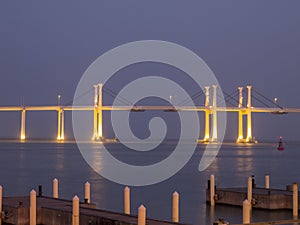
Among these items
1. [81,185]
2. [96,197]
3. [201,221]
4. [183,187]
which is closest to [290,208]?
[201,221]

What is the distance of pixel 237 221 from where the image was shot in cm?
1451

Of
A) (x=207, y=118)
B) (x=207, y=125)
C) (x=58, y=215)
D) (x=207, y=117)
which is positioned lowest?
(x=58, y=215)

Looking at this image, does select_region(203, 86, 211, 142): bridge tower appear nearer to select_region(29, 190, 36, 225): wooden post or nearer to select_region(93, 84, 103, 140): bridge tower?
select_region(93, 84, 103, 140): bridge tower

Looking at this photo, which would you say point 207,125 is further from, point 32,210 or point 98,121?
point 32,210

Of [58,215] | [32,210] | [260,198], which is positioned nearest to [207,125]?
[260,198]

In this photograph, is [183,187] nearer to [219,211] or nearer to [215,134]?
[219,211]

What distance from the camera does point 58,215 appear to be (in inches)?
460

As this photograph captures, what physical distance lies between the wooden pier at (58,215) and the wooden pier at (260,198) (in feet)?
14.4

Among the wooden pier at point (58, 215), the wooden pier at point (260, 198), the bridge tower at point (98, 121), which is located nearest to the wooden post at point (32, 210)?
the wooden pier at point (58, 215)

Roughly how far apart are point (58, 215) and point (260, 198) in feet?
18.6

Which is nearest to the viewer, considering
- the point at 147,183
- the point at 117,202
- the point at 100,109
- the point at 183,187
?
the point at 117,202

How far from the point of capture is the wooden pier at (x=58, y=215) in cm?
1064

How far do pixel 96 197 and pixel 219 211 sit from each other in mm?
5797

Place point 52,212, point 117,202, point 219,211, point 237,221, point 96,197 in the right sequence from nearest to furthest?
point 52,212 → point 237,221 → point 219,211 → point 117,202 → point 96,197
